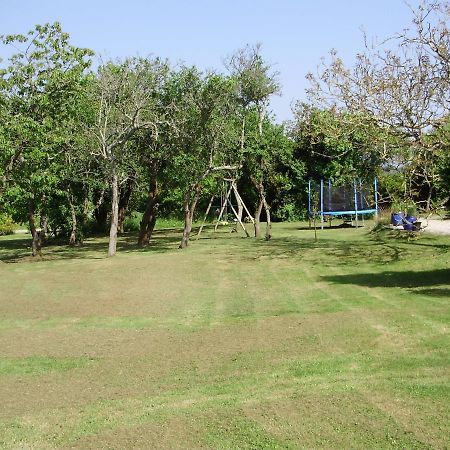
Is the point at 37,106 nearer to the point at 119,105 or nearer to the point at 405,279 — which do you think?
the point at 119,105

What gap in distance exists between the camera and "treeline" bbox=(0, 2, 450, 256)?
56.4 ft

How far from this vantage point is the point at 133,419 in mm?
5906

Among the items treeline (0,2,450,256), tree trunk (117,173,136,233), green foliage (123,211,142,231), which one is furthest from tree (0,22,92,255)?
green foliage (123,211,142,231)

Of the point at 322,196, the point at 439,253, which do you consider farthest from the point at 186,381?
the point at 322,196

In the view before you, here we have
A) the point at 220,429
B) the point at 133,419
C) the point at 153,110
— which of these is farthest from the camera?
the point at 153,110

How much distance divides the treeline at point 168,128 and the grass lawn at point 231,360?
3848mm

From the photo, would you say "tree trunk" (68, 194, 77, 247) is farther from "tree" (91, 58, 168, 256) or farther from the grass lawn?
the grass lawn

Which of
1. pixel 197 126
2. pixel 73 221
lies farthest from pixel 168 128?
pixel 73 221

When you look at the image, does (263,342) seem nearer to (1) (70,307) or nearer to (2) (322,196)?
(1) (70,307)

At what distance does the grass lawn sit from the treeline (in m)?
3.85

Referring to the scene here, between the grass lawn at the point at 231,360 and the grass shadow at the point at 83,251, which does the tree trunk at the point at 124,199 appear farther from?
the grass lawn at the point at 231,360

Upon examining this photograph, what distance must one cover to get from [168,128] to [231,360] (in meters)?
17.4

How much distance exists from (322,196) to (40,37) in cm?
1660

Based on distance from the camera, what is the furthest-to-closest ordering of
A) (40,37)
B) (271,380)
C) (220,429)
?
(40,37) < (271,380) < (220,429)
